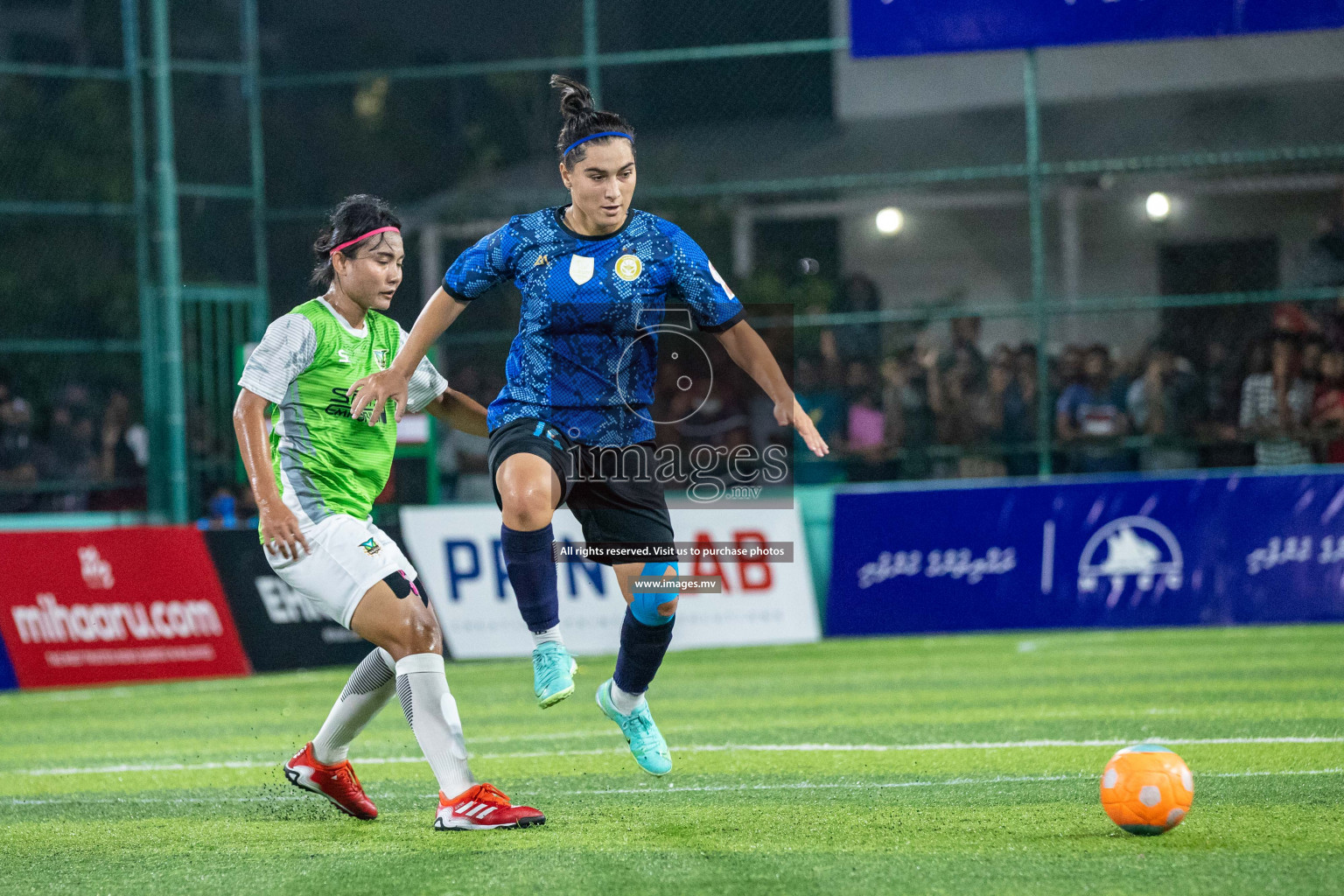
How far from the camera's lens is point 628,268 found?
5.95m

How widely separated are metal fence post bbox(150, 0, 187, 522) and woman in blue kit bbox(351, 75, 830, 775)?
1062 centimetres

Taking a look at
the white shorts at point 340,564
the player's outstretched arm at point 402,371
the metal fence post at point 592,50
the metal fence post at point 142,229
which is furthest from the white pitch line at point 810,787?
the metal fence post at point 592,50

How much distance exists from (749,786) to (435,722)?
4.88 feet

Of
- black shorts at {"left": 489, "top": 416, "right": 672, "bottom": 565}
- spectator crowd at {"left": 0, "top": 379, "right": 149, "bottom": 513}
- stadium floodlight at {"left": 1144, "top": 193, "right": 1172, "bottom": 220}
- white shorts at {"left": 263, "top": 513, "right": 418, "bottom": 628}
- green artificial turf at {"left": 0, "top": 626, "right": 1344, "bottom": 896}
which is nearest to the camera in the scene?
green artificial turf at {"left": 0, "top": 626, "right": 1344, "bottom": 896}

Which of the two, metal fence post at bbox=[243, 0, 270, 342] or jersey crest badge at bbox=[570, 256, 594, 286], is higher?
metal fence post at bbox=[243, 0, 270, 342]

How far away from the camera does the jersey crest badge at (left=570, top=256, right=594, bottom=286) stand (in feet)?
19.4

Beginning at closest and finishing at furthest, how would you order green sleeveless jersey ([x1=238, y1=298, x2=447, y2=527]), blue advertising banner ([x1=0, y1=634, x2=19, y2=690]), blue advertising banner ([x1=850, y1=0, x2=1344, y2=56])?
green sleeveless jersey ([x1=238, y1=298, x2=447, y2=527]) → blue advertising banner ([x1=0, y1=634, x2=19, y2=690]) → blue advertising banner ([x1=850, y1=0, x2=1344, y2=56])

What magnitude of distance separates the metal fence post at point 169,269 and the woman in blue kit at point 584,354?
10617mm

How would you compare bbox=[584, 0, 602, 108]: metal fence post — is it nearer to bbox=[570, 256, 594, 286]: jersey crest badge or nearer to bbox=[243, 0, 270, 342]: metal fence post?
bbox=[243, 0, 270, 342]: metal fence post

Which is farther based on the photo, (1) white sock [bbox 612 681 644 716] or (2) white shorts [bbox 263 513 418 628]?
(1) white sock [bbox 612 681 644 716]

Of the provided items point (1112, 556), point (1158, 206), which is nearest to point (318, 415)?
point (1112, 556)

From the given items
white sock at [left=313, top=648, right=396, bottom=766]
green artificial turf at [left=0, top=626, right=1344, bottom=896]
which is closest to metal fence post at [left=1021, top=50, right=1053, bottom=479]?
green artificial turf at [left=0, top=626, right=1344, bottom=896]

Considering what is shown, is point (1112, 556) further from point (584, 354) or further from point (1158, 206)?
point (584, 354)

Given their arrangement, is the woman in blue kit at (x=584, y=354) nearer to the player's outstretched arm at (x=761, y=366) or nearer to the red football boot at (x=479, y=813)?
the player's outstretched arm at (x=761, y=366)
